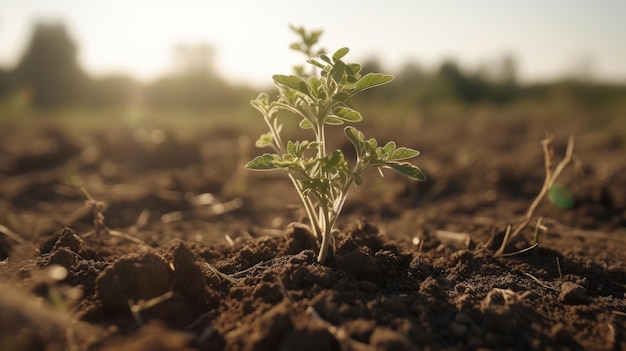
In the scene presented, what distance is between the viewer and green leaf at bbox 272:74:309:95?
2211mm

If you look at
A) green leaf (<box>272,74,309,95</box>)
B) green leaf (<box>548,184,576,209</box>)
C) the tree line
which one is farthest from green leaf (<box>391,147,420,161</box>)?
the tree line

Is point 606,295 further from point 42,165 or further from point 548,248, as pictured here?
point 42,165

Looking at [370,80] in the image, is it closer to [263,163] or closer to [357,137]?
[357,137]

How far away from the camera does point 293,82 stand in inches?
88.0

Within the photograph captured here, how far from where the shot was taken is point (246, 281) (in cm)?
236

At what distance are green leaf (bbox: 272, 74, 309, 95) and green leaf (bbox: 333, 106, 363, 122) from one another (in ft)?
0.58

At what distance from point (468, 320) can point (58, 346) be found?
1454 millimetres

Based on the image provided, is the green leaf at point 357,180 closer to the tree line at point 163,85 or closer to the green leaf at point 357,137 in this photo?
the green leaf at point 357,137

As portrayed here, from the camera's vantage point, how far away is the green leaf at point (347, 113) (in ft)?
7.60

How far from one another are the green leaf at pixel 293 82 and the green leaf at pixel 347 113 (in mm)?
177

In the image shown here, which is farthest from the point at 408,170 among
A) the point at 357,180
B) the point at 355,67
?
the point at 355,67

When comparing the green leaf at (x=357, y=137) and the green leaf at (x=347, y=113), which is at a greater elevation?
the green leaf at (x=347, y=113)

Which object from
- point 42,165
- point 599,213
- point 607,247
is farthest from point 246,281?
point 42,165

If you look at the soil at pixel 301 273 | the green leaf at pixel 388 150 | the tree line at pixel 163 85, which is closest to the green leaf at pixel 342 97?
the green leaf at pixel 388 150
